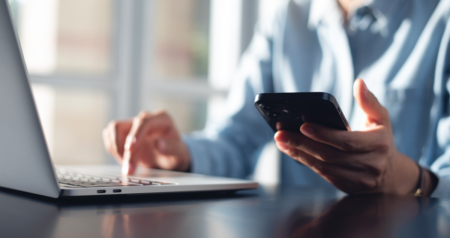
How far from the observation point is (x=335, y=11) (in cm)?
105

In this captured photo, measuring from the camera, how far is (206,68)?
2.04 metres

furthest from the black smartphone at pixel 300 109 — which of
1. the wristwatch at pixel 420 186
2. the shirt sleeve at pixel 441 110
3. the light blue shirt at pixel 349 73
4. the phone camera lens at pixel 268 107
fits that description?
the shirt sleeve at pixel 441 110

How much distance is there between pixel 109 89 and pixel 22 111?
4.70ft

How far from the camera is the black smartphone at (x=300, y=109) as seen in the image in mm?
361

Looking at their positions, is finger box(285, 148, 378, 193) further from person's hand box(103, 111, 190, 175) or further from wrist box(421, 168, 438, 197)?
person's hand box(103, 111, 190, 175)

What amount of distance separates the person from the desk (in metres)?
0.07

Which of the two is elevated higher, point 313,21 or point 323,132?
point 313,21

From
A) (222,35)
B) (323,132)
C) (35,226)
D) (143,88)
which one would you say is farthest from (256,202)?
(222,35)

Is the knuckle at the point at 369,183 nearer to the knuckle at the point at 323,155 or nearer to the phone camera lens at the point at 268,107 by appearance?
the knuckle at the point at 323,155

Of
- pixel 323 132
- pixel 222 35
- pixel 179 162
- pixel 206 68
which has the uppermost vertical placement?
pixel 222 35

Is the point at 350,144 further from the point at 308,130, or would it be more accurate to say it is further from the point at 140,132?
the point at 140,132

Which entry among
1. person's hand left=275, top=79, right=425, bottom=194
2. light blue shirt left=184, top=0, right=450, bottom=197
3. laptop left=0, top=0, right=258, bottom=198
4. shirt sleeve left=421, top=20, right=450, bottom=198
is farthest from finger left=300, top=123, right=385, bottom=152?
shirt sleeve left=421, top=20, right=450, bottom=198

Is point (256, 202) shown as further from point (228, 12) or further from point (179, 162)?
point (228, 12)

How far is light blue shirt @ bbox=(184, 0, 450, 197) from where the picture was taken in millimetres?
876
